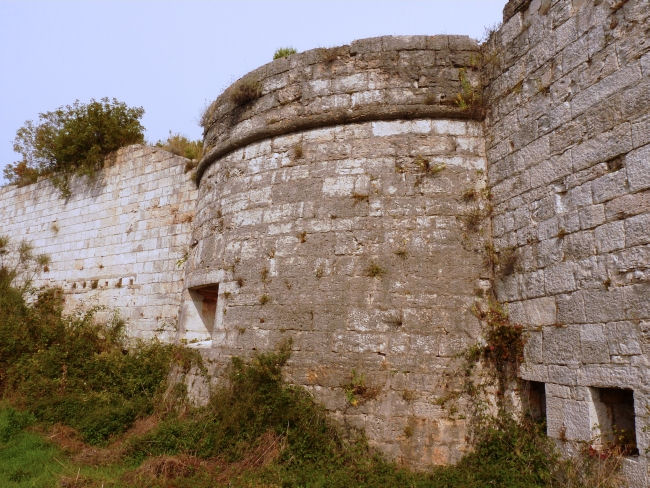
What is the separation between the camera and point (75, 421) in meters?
6.16

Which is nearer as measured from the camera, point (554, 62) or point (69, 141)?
point (554, 62)

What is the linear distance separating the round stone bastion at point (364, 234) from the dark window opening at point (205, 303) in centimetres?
24

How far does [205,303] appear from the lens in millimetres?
6730

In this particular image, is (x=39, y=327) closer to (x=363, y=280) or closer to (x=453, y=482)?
(x=363, y=280)

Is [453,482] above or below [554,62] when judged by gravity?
below

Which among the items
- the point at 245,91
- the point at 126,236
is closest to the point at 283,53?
the point at 245,91

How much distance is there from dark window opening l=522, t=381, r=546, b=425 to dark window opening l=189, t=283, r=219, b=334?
12.5 feet

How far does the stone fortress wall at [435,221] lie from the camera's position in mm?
3828

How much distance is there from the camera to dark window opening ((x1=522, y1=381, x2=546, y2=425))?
4418 millimetres

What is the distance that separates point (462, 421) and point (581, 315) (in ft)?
4.58

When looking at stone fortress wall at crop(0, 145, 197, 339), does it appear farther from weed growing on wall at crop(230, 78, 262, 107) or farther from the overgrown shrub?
weed growing on wall at crop(230, 78, 262, 107)

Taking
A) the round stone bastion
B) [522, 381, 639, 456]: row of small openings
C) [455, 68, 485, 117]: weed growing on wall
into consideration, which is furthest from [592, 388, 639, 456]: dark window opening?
[455, 68, 485, 117]: weed growing on wall

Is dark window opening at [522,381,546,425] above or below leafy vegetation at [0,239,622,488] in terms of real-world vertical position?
above

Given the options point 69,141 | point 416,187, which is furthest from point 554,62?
point 69,141
